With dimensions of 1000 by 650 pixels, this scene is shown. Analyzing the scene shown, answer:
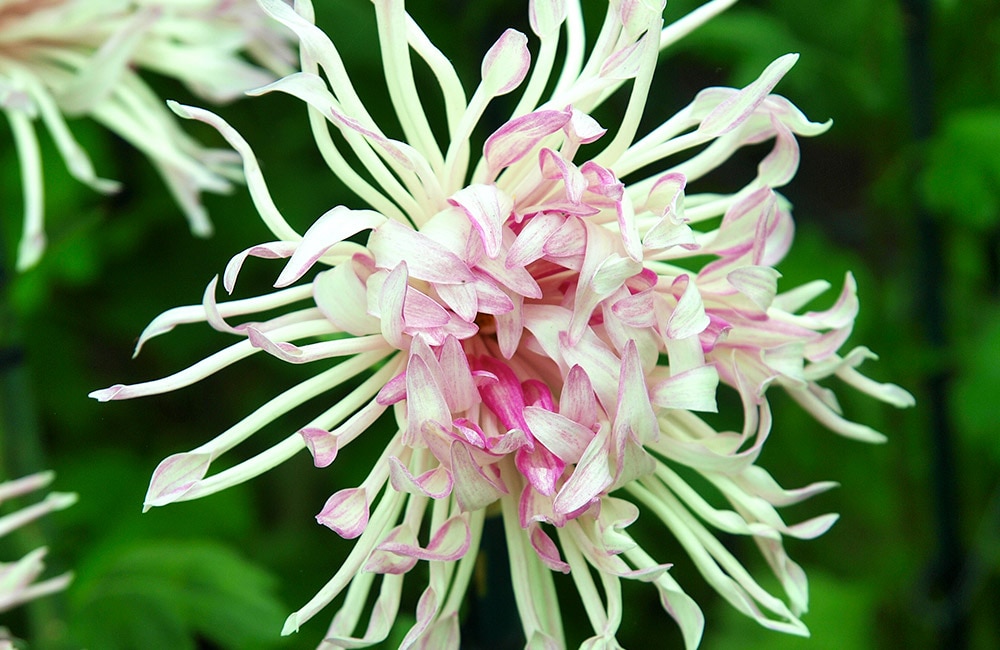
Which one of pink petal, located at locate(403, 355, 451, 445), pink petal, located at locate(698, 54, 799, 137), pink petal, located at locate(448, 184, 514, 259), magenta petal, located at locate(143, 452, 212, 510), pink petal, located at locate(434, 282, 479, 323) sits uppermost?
pink petal, located at locate(698, 54, 799, 137)

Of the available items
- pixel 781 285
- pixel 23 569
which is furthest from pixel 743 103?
pixel 781 285

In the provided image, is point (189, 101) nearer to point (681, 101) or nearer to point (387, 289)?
point (681, 101)

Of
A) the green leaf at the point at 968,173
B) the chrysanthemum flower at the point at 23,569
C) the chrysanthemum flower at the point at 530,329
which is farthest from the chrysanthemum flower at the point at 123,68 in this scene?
the green leaf at the point at 968,173

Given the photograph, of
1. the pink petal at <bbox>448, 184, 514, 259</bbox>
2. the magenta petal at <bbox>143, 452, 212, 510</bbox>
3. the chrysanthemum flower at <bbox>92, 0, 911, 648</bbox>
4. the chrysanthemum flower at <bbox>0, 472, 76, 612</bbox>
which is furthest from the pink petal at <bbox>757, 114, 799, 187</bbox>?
the chrysanthemum flower at <bbox>0, 472, 76, 612</bbox>

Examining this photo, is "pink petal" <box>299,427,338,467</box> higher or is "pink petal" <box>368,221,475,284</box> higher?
"pink petal" <box>368,221,475,284</box>

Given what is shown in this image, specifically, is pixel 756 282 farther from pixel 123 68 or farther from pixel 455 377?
pixel 123 68

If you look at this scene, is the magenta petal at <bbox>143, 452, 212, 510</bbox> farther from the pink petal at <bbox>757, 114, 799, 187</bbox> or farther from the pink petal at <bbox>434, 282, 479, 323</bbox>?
the pink petal at <bbox>757, 114, 799, 187</bbox>

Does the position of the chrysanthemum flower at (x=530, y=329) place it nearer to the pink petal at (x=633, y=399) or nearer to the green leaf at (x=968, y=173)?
the pink petal at (x=633, y=399)
